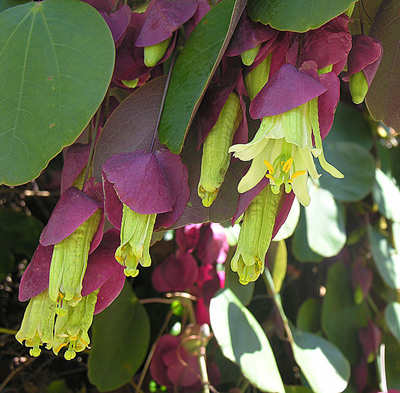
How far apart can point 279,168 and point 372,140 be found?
734mm

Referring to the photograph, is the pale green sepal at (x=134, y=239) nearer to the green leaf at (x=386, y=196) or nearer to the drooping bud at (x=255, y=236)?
the drooping bud at (x=255, y=236)

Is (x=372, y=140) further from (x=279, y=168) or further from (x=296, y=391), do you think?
(x=279, y=168)

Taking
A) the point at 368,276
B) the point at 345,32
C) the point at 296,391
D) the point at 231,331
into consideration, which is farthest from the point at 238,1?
the point at 368,276

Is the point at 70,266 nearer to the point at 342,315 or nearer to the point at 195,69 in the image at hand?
the point at 195,69

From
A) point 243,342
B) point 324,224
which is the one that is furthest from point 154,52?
point 324,224

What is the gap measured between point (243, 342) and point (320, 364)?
0.51 feet

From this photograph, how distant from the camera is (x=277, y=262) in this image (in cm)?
70

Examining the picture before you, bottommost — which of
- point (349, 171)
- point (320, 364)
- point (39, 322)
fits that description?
point (320, 364)

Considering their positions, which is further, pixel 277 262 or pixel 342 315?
pixel 342 315

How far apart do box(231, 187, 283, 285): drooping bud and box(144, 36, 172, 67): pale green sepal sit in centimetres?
13

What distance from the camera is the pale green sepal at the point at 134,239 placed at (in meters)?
0.25

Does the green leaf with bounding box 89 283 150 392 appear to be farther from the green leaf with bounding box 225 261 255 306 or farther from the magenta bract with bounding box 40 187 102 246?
the magenta bract with bounding box 40 187 102 246

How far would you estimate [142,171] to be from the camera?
0.26 m

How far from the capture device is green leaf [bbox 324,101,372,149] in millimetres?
864
